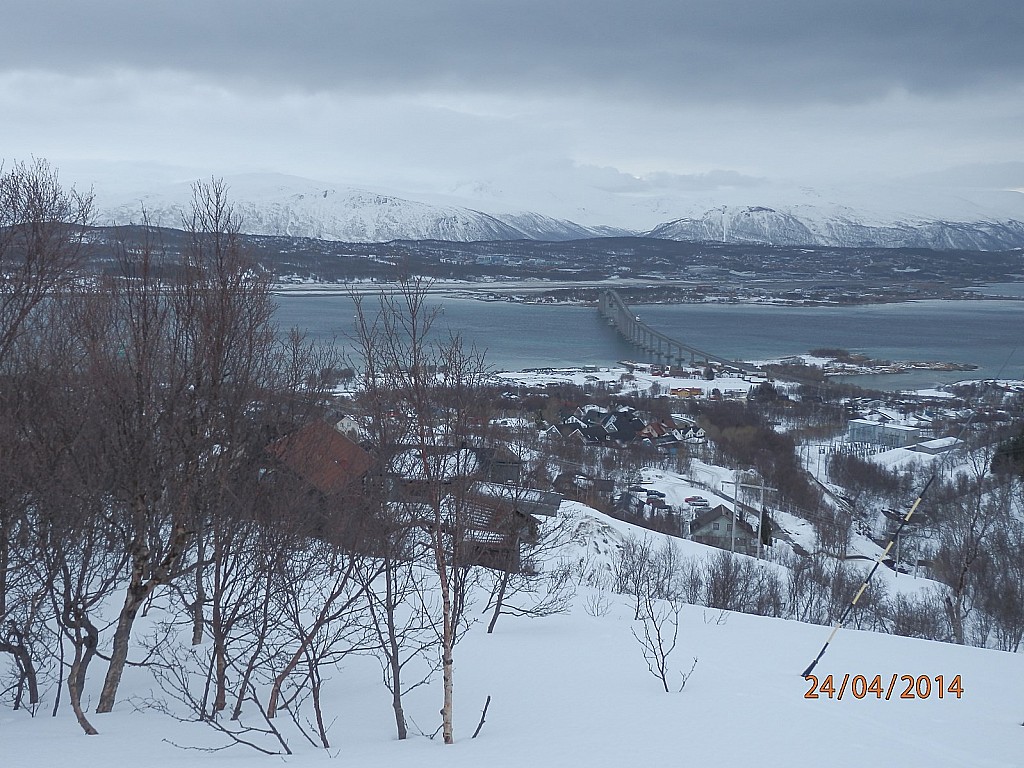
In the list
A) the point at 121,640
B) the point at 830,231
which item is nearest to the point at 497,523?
the point at 121,640

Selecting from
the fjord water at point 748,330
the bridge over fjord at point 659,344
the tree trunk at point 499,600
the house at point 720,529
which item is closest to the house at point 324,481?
the tree trunk at point 499,600

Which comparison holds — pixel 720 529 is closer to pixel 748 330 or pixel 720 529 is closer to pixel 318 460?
pixel 318 460

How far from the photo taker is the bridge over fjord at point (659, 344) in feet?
118

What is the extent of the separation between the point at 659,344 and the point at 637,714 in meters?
37.0

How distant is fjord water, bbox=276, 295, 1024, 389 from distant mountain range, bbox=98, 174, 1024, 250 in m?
60.9

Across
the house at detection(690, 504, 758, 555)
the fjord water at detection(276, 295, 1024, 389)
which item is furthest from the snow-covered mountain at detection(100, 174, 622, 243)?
the house at detection(690, 504, 758, 555)

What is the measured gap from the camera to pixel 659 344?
4031cm

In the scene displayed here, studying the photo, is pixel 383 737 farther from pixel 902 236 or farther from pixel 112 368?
pixel 902 236

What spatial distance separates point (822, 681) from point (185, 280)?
375cm

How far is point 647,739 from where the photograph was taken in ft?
11.8

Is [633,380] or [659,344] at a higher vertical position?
[659,344]

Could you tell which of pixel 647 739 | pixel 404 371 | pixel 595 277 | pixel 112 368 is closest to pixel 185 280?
pixel 112 368

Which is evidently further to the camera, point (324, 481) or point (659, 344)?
point (659, 344)

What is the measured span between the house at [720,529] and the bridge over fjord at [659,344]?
19.3 metres
